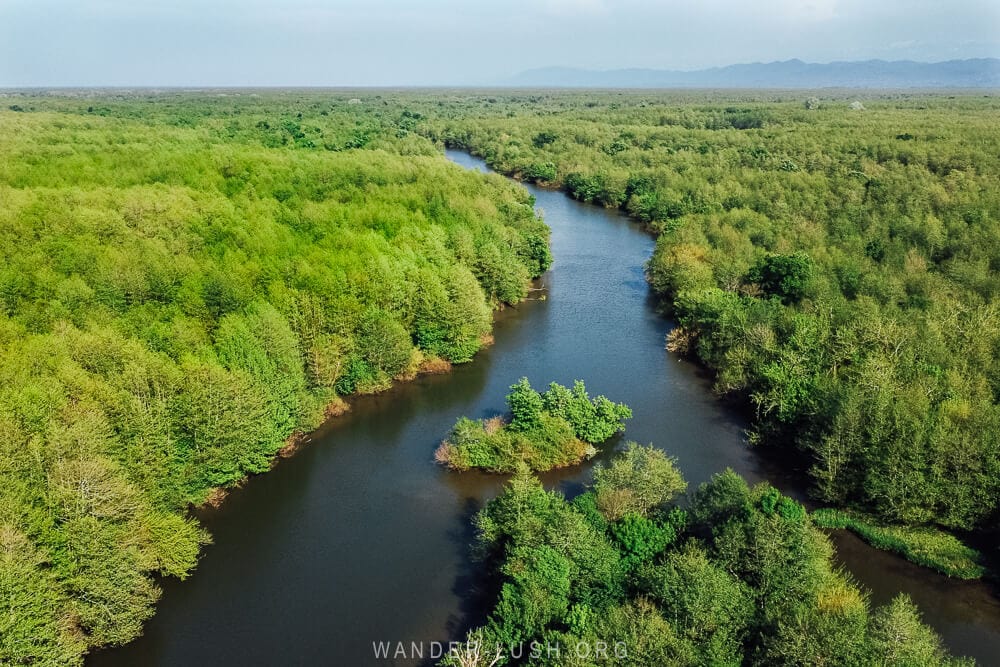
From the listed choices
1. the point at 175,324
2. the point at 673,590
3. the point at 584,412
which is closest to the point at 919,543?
the point at 673,590

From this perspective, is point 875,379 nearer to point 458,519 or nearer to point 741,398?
point 741,398

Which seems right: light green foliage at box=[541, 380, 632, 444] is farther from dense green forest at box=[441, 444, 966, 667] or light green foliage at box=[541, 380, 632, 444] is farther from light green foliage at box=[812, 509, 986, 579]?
light green foliage at box=[812, 509, 986, 579]

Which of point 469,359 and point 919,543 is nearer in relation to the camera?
point 919,543

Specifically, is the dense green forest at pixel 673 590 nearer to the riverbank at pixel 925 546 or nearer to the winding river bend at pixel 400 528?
the winding river bend at pixel 400 528

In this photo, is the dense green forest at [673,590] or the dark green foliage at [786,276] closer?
the dense green forest at [673,590]

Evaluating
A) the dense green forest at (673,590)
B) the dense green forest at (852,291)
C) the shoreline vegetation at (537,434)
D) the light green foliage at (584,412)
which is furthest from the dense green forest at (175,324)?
the dense green forest at (852,291)

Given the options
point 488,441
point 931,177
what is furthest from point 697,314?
point 931,177

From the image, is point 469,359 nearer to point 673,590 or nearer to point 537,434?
point 537,434
